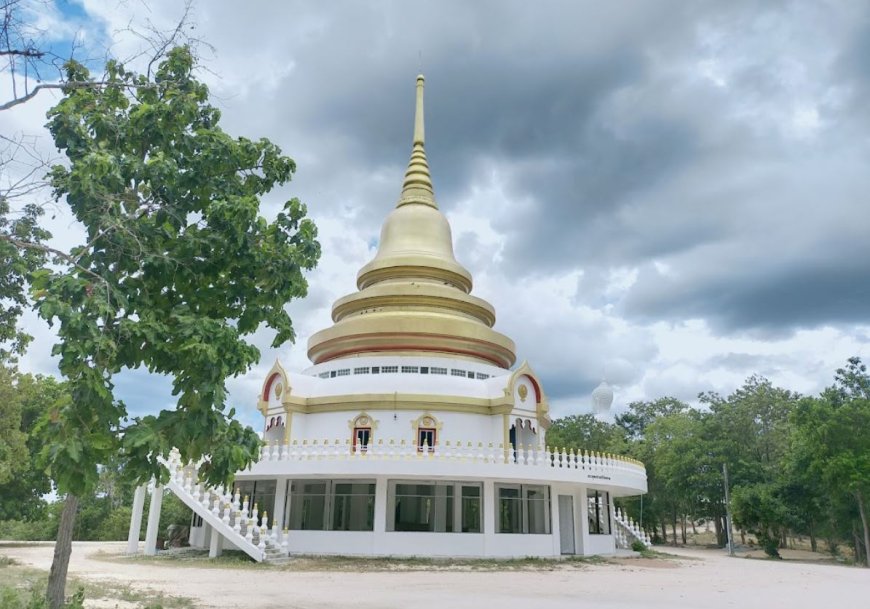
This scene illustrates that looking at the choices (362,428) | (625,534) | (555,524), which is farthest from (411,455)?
(625,534)

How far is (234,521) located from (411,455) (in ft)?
20.9

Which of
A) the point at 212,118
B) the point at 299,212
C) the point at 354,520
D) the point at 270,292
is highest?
the point at 212,118

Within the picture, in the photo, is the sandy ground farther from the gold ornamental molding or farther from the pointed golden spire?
the pointed golden spire

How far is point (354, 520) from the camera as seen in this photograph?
23750 millimetres

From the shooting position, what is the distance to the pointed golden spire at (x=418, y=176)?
3791 cm

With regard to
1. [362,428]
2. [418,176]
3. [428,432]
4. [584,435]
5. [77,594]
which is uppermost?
[418,176]

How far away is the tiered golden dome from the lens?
1180 inches

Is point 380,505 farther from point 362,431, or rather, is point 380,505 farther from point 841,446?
point 841,446

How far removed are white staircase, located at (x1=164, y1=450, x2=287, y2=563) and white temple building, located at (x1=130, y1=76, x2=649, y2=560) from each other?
0.05 m

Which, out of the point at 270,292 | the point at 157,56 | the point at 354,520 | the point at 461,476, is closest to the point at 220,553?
the point at 354,520

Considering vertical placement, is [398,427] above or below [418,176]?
below

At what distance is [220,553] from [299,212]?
16277 millimetres

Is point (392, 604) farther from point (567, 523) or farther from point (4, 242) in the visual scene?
point (567, 523)

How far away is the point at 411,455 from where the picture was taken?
76.1 ft
